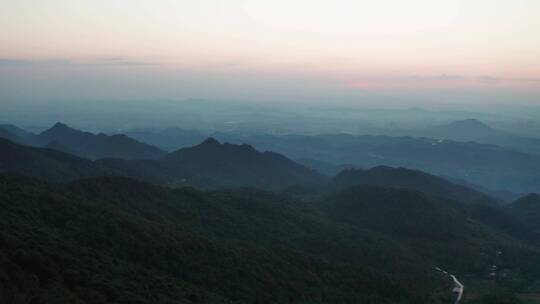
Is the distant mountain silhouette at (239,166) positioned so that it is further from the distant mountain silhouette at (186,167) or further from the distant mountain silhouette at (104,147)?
the distant mountain silhouette at (104,147)

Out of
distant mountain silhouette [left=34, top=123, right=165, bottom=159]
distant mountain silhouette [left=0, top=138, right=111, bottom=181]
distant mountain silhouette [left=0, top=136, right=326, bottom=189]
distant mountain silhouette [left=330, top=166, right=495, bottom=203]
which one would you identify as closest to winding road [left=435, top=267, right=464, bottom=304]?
distant mountain silhouette [left=330, top=166, right=495, bottom=203]

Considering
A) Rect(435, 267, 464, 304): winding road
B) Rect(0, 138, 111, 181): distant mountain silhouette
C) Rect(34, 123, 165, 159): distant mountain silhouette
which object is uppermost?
Rect(0, 138, 111, 181): distant mountain silhouette

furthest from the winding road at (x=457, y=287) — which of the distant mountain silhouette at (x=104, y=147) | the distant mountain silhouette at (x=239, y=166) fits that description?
the distant mountain silhouette at (x=104, y=147)

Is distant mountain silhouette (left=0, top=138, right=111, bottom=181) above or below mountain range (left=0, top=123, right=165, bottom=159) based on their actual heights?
above

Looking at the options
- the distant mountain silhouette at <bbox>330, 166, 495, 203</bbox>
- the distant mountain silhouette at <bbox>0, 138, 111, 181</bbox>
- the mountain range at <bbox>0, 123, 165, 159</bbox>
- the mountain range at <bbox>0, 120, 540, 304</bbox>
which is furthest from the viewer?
the mountain range at <bbox>0, 123, 165, 159</bbox>

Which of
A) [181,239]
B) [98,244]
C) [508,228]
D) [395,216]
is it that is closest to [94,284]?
Result: [98,244]

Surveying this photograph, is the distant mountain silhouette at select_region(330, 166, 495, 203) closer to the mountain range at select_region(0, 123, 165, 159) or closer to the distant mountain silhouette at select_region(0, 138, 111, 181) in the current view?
the distant mountain silhouette at select_region(0, 138, 111, 181)

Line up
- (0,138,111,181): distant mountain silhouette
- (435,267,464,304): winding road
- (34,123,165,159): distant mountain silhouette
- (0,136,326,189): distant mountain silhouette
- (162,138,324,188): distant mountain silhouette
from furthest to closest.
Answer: (34,123,165,159): distant mountain silhouette, (162,138,324,188): distant mountain silhouette, (0,136,326,189): distant mountain silhouette, (0,138,111,181): distant mountain silhouette, (435,267,464,304): winding road

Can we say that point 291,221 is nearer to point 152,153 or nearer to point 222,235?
point 222,235

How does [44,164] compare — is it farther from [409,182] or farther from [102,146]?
[409,182]

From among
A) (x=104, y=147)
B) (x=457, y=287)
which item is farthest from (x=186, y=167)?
(x=457, y=287)
